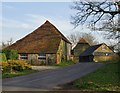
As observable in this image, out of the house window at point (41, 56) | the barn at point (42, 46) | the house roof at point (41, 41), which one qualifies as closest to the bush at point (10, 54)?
the barn at point (42, 46)

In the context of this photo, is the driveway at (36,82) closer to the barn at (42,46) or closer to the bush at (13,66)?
the bush at (13,66)

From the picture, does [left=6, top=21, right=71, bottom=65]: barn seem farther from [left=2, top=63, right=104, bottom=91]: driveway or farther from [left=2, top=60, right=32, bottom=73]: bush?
[left=2, top=63, right=104, bottom=91]: driveway

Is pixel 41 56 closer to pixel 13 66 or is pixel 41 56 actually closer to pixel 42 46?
pixel 42 46

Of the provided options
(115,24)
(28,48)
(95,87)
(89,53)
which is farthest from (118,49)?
(89,53)

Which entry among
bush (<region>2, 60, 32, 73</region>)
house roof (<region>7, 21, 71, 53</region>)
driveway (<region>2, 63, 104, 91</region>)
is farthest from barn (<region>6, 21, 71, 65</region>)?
driveway (<region>2, 63, 104, 91</region>)

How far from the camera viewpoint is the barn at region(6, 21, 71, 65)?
5266cm

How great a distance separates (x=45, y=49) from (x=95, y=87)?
3700cm

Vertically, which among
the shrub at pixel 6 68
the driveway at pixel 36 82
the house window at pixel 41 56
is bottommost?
the driveway at pixel 36 82

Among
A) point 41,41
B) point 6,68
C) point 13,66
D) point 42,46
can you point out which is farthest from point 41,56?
point 6,68

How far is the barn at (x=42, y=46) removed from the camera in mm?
52656

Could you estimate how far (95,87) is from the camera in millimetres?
16734

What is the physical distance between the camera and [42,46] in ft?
179

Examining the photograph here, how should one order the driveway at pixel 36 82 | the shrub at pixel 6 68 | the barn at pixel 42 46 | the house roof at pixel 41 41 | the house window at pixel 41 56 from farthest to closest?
the house roof at pixel 41 41 < the house window at pixel 41 56 < the barn at pixel 42 46 < the shrub at pixel 6 68 < the driveway at pixel 36 82

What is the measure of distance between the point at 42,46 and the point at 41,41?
1.95 meters
